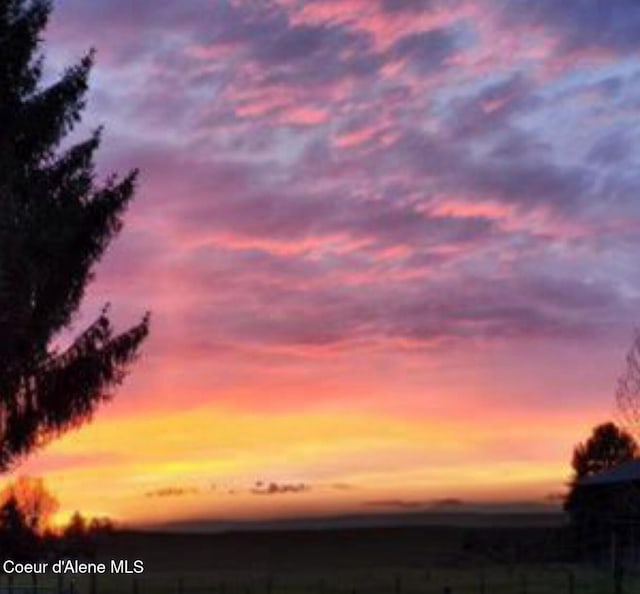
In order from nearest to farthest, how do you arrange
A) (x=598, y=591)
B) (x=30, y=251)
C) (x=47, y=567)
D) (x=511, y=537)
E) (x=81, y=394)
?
(x=30, y=251)
(x=81, y=394)
(x=598, y=591)
(x=47, y=567)
(x=511, y=537)

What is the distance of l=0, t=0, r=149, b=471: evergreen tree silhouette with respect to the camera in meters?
24.9

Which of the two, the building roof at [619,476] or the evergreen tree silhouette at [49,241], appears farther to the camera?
the building roof at [619,476]

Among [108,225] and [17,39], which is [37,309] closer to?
[108,225]

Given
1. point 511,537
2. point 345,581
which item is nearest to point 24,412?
point 345,581

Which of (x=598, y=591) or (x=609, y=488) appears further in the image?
(x=609, y=488)

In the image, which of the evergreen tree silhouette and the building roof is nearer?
the evergreen tree silhouette

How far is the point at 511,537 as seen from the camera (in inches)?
4589

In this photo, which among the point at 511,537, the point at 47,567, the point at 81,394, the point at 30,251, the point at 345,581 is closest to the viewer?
the point at 30,251

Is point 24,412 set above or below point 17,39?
below

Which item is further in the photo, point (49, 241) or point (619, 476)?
point (619, 476)

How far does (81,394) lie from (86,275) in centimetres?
256

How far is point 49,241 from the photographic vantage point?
80.4ft

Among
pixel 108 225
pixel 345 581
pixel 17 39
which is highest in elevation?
pixel 17 39

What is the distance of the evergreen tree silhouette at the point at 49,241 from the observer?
24922 mm
